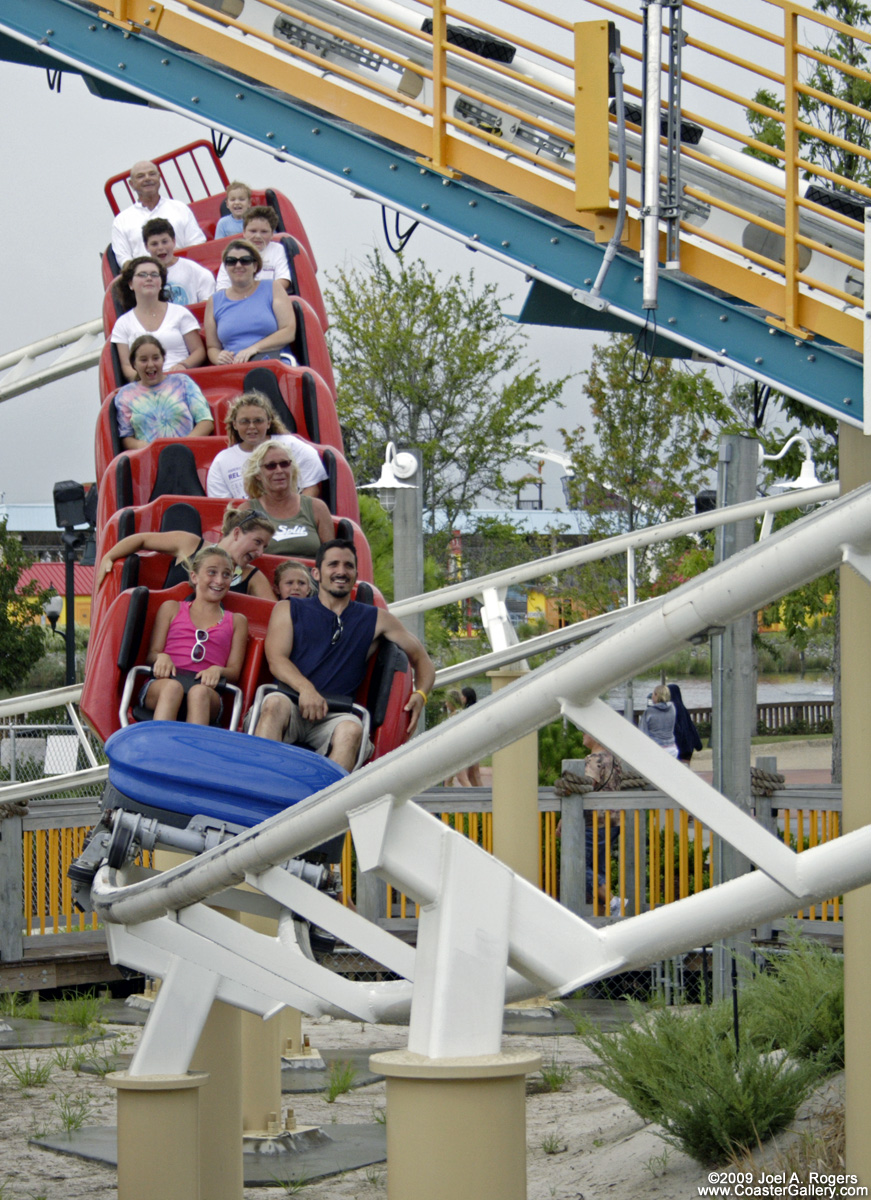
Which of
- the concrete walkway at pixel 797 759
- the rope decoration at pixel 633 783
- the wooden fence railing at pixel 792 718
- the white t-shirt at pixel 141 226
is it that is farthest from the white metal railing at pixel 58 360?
the wooden fence railing at pixel 792 718

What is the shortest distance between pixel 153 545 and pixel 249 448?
873mm

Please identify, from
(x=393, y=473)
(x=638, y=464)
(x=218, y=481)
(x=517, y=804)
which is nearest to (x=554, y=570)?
(x=517, y=804)

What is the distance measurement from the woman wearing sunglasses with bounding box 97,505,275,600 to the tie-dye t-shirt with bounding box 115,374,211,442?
135 cm

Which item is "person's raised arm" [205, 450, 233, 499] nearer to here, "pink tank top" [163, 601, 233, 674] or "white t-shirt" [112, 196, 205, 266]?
"pink tank top" [163, 601, 233, 674]

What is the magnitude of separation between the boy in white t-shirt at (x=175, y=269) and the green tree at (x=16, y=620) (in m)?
15.0

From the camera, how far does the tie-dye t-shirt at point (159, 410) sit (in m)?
6.63

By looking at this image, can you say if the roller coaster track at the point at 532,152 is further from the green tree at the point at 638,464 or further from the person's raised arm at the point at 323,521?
the green tree at the point at 638,464

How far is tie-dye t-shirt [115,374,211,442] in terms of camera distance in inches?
261

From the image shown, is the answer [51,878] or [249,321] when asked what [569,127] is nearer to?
[249,321]

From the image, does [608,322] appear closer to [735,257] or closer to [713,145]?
[735,257]

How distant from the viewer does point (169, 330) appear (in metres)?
7.49

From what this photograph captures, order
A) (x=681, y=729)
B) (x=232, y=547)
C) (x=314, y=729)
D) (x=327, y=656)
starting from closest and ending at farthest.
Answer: (x=314, y=729), (x=327, y=656), (x=232, y=547), (x=681, y=729)

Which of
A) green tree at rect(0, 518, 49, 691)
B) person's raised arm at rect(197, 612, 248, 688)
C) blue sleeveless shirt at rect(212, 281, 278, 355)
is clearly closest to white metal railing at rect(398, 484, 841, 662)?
blue sleeveless shirt at rect(212, 281, 278, 355)

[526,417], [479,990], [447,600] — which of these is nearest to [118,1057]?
[447,600]
